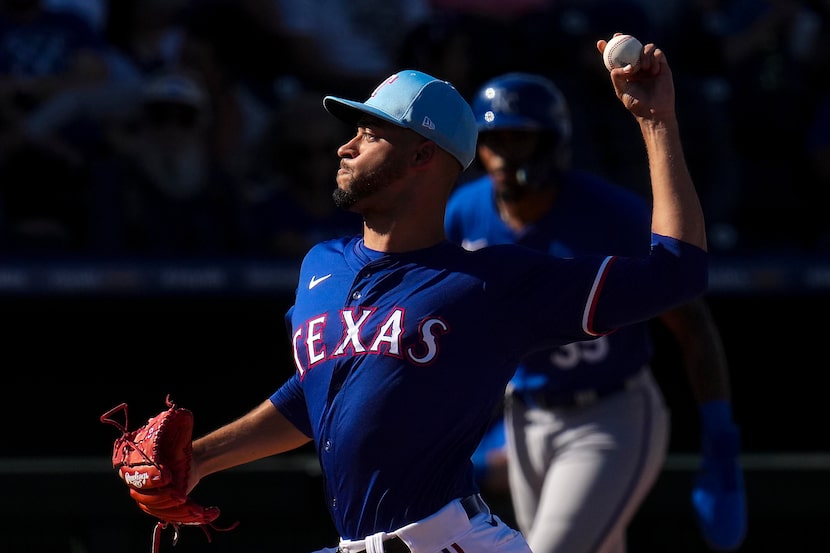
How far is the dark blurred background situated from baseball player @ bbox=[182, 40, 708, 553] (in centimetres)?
297

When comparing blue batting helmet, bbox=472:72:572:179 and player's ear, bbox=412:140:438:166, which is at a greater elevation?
player's ear, bbox=412:140:438:166

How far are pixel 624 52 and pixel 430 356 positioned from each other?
0.69 meters

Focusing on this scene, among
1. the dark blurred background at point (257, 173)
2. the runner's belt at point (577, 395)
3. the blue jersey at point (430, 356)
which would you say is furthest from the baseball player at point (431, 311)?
the dark blurred background at point (257, 173)

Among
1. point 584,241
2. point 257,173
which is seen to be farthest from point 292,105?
point 584,241

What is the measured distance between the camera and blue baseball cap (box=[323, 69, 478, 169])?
2.78 metres

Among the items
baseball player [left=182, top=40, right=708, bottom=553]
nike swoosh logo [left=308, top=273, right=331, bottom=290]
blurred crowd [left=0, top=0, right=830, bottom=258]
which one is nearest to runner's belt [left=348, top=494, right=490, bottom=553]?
baseball player [left=182, top=40, right=708, bottom=553]

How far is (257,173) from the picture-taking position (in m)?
6.67

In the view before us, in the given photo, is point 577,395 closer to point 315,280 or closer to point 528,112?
point 528,112

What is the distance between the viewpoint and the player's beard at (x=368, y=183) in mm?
2752

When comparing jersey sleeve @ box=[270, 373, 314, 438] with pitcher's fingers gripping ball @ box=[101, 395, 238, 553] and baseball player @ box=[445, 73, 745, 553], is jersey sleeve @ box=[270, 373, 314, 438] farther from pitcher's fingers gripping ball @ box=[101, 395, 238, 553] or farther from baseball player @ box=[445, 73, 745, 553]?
baseball player @ box=[445, 73, 745, 553]

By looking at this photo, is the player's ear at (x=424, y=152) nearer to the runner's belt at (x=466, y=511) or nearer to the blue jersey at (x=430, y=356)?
the blue jersey at (x=430, y=356)

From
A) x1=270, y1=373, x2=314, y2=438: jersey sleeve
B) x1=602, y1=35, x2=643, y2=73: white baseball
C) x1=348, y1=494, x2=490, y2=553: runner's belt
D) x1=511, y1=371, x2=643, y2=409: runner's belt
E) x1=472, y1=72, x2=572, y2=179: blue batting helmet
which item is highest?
x1=602, y1=35, x2=643, y2=73: white baseball

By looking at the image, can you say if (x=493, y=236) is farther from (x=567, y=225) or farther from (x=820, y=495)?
(x=820, y=495)

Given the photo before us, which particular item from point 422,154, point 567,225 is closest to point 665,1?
point 567,225
